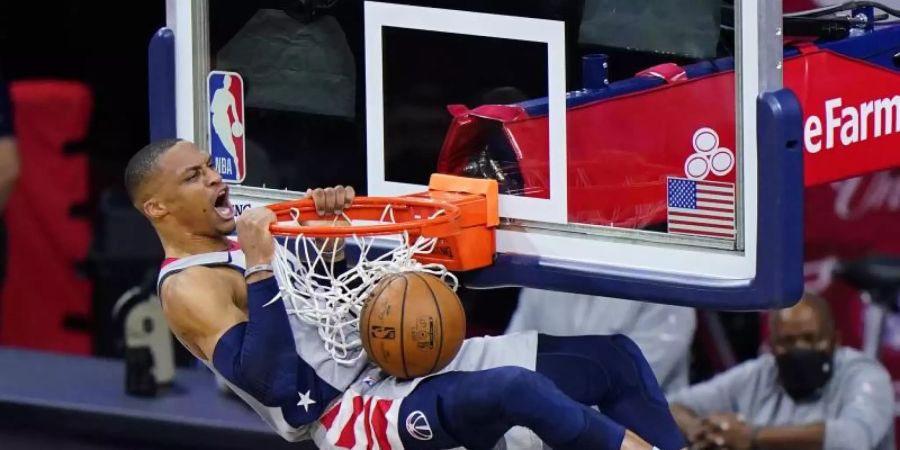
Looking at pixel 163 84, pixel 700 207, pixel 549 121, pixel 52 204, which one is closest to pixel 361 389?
pixel 549 121

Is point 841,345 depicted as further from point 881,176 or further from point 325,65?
point 325,65

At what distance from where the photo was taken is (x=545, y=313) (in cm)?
618

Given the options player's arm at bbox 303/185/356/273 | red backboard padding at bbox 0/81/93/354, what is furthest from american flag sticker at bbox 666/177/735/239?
red backboard padding at bbox 0/81/93/354

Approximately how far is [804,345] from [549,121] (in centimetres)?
184

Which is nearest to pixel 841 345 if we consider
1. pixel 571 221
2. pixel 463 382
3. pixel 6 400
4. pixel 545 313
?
pixel 545 313

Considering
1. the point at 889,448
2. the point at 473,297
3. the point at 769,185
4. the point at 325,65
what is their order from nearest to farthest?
the point at 769,185 < the point at 325,65 < the point at 889,448 < the point at 473,297

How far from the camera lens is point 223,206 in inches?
195

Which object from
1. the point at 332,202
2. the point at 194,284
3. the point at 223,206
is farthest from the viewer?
the point at 223,206

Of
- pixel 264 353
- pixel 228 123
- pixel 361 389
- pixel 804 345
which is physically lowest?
pixel 804 345

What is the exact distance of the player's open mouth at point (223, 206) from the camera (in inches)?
193

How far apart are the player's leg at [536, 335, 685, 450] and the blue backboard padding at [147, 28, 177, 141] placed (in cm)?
144

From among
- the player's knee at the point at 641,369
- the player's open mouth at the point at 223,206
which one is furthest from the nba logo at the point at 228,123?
the player's knee at the point at 641,369

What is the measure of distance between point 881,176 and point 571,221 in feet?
6.16

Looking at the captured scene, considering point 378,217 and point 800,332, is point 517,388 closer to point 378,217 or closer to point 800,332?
point 378,217
